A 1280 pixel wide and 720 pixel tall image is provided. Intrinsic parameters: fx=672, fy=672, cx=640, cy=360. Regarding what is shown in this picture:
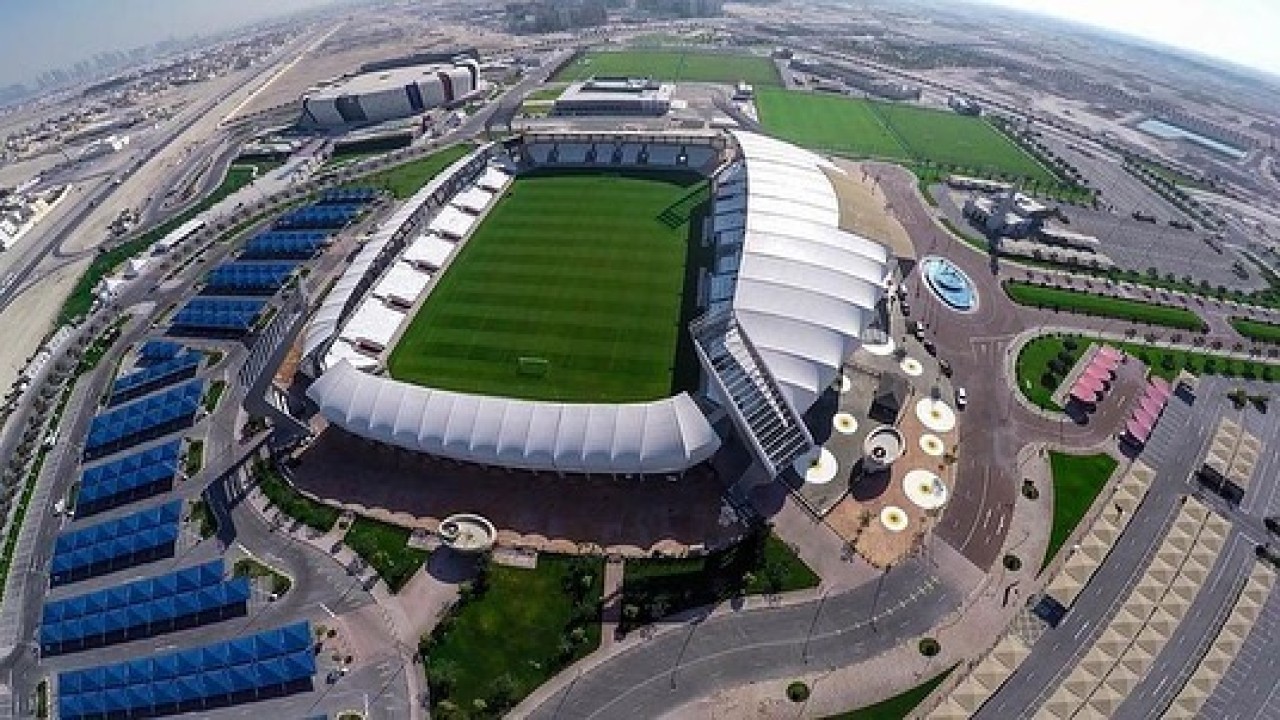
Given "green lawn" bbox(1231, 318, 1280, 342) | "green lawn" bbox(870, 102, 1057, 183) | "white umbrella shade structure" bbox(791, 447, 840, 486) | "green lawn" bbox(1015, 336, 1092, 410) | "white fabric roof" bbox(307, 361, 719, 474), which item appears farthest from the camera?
"green lawn" bbox(870, 102, 1057, 183)

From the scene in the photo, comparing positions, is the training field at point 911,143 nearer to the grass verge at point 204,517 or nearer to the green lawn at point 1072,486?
the green lawn at point 1072,486

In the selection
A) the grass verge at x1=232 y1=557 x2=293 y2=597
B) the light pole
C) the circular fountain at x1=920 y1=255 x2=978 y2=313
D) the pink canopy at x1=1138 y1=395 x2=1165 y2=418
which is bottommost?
the light pole

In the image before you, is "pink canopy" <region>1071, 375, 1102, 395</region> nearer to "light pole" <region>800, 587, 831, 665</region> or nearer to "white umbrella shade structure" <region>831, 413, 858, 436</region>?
"white umbrella shade structure" <region>831, 413, 858, 436</region>

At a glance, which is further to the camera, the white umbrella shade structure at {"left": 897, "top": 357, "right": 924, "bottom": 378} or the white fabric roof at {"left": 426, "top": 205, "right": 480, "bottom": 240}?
the white fabric roof at {"left": 426, "top": 205, "right": 480, "bottom": 240}

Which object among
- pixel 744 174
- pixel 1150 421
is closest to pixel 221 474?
pixel 744 174

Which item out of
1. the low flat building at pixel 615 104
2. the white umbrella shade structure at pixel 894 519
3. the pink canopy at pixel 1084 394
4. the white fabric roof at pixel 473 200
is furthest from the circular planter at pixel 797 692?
the low flat building at pixel 615 104

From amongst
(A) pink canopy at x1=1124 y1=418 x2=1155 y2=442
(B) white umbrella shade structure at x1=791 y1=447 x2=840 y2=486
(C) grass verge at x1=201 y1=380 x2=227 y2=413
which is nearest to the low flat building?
(C) grass verge at x1=201 y1=380 x2=227 y2=413
